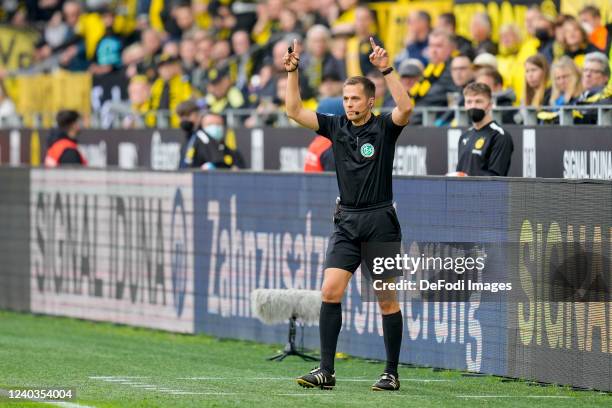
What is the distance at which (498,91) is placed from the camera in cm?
1505

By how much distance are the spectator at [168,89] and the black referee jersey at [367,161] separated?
1179cm

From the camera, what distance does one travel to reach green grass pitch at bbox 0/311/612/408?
31.5 ft

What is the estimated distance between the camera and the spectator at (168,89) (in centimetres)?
→ 2212

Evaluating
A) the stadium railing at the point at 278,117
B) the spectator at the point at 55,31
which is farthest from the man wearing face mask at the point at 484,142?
the spectator at the point at 55,31

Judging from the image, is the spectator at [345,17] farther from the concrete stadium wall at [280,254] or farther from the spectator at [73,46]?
the spectator at [73,46]

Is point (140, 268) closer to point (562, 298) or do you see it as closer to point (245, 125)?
point (245, 125)

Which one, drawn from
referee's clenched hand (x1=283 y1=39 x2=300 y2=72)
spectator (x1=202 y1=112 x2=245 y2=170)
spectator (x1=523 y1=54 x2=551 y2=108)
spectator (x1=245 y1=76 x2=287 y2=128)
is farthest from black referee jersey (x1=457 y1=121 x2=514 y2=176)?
spectator (x1=245 y1=76 x2=287 y2=128)

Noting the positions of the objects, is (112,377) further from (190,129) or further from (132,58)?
(132,58)

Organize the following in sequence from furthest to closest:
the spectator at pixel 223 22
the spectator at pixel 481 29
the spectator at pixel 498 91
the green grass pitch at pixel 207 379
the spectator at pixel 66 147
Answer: the spectator at pixel 223 22, the spectator at pixel 66 147, the spectator at pixel 481 29, the spectator at pixel 498 91, the green grass pitch at pixel 207 379

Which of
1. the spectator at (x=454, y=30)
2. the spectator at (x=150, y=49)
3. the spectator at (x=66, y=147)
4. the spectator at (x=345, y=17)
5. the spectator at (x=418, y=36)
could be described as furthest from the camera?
the spectator at (x=150, y=49)

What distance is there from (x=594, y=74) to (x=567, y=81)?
0.99 ft

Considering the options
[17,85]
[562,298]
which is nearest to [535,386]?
[562,298]

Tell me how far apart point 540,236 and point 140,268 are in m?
A: 6.14

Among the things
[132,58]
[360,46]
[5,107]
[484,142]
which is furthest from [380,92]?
[5,107]
